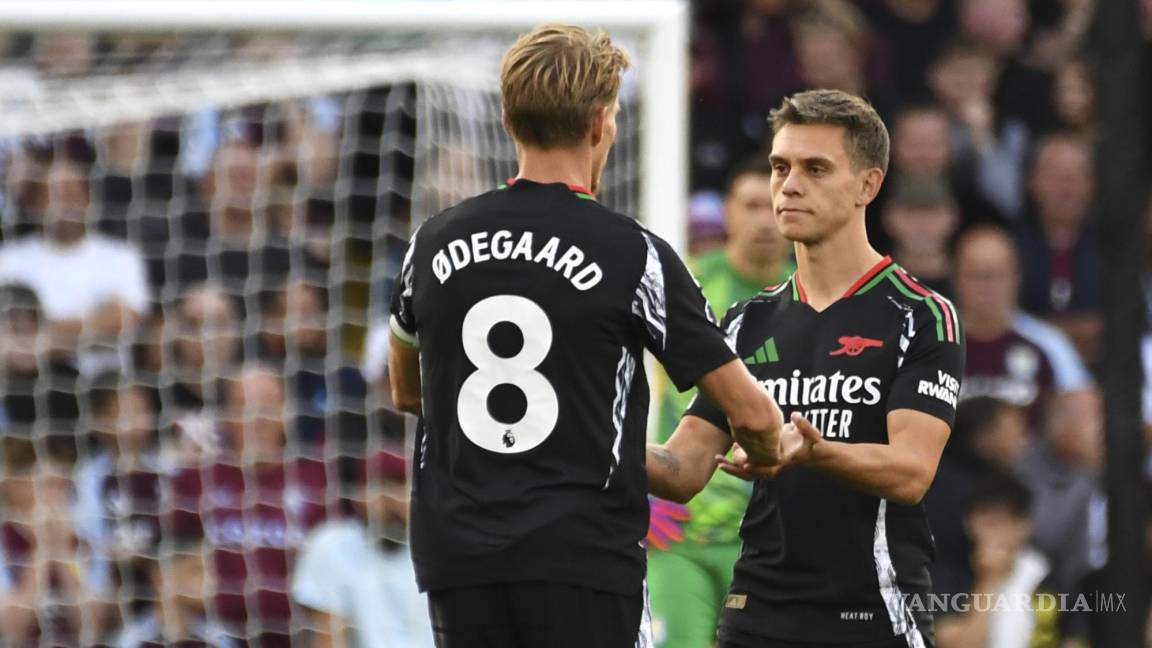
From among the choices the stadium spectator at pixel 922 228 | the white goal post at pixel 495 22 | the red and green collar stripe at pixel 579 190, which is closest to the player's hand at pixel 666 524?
the white goal post at pixel 495 22

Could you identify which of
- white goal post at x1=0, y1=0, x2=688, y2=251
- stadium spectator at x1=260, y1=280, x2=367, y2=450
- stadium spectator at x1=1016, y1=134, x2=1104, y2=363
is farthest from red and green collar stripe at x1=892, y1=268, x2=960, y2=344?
stadium spectator at x1=1016, y1=134, x2=1104, y2=363

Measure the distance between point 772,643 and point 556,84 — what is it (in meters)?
1.30

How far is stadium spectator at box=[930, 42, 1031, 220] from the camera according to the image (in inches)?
326

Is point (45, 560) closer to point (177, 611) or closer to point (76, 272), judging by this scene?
point (177, 611)

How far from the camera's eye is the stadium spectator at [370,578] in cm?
660

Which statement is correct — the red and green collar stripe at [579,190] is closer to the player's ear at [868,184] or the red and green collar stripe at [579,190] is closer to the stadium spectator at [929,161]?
the player's ear at [868,184]

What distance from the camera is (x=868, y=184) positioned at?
3.82 m

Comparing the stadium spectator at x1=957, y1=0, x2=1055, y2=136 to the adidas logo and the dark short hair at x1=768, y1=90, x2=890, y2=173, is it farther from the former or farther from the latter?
the adidas logo

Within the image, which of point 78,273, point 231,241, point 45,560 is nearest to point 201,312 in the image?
point 231,241

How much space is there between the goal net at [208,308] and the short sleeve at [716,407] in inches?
94.5

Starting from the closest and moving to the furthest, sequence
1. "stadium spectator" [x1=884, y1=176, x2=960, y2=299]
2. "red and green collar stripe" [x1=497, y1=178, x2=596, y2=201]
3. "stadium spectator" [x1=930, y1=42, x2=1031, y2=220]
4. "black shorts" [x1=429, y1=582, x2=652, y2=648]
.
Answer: "black shorts" [x1=429, y1=582, x2=652, y2=648] < "red and green collar stripe" [x1=497, y1=178, x2=596, y2=201] < "stadium spectator" [x1=884, y1=176, x2=960, y2=299] < "stadium spectator" [x1=930, y1=42, x2=1031, y2=220]

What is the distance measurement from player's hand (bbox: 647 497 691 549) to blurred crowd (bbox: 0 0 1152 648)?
1.30m

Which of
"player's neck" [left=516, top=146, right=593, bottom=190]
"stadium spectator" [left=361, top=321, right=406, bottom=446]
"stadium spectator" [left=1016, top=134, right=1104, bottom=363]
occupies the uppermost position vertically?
"stadium spectator" [left=1016, top=134, right=1104, bottom=363]

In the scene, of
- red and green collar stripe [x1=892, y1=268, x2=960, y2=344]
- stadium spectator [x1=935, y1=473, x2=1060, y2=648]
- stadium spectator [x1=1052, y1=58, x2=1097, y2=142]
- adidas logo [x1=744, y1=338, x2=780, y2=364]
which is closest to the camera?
red and green collar stripe [x1=892, y1=268, x2=960, y2=344]
